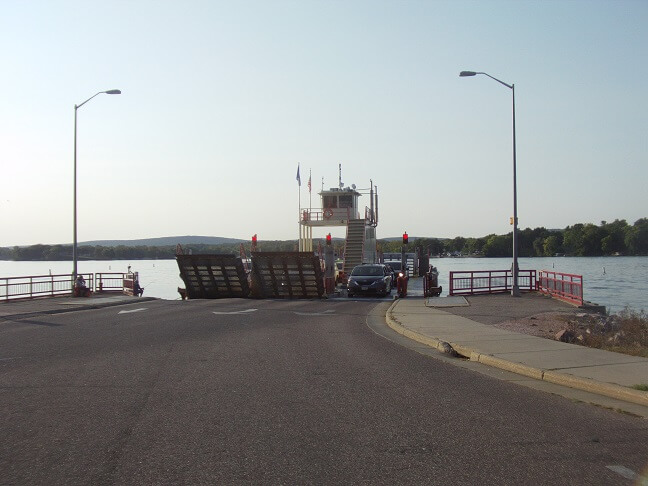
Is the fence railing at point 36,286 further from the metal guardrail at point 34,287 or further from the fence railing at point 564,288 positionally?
the fence railing at point 564,288

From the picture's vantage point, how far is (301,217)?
157 feet

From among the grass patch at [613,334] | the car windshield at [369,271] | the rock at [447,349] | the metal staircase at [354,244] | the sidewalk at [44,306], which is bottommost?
the sidewalk at [44,306]

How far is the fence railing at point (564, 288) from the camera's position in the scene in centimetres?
2386

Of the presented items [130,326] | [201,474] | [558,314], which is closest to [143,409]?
[201,474]

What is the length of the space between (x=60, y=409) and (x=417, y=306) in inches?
665

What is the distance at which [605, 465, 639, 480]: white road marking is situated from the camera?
5418 millimetres

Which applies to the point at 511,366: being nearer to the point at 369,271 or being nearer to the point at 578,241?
the point at 369,271

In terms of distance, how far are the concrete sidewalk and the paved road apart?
76cm

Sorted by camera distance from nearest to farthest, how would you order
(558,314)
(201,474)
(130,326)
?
(201,474)
(130,326)
(558,314)

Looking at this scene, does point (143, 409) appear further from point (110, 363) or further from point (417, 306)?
point (417, 306)

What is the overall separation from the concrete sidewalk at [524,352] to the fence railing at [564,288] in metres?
3.28

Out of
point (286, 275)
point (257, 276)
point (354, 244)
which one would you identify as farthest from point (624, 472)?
point (354, 244)

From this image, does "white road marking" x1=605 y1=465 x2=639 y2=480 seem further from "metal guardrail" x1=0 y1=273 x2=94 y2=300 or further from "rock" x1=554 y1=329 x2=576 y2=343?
"metal guardrail" x1=0 y1=273 x2=94 y2=300

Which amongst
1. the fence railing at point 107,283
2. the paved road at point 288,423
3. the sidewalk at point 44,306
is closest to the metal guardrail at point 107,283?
the fence railing at point 107,283
